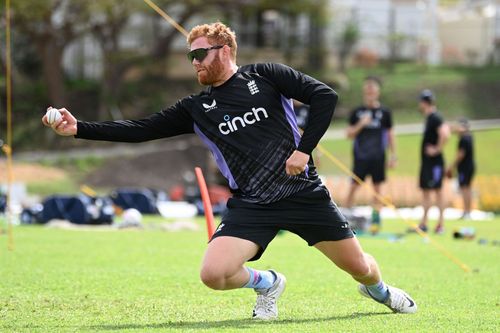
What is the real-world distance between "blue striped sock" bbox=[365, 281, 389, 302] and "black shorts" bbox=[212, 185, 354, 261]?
59 centimetres

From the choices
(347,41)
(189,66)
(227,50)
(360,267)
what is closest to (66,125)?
(227,50)

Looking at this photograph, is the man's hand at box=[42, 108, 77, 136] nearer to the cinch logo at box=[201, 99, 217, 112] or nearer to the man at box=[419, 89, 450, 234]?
the cinch logo at box=[201, 99, 217, 112]

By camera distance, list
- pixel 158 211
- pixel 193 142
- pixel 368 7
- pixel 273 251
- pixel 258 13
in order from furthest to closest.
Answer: pixel 368 7, pixel 258 13, pixel 193 142, pixel 158 211, pixel 273 251

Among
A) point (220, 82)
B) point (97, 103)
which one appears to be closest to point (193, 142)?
point (97, 103)

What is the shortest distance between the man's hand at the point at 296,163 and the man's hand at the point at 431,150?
10.8m

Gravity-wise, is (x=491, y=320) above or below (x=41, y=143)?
above

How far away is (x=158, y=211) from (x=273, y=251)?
8167mm

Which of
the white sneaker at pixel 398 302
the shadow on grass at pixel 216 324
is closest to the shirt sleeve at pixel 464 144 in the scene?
the white sneaker at pixel 398 302

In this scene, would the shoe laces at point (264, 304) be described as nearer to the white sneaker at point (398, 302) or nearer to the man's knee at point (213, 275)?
the man's knee at point (213, 275)

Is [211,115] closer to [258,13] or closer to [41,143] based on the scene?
[41,143]

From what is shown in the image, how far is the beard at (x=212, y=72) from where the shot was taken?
24.0ft

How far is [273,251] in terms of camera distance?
13.3 metres

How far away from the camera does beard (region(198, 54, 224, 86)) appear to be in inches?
288

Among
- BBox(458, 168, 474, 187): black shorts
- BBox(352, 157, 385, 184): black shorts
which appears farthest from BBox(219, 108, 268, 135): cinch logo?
BBox(458, 168, 474, 187): black shorts
